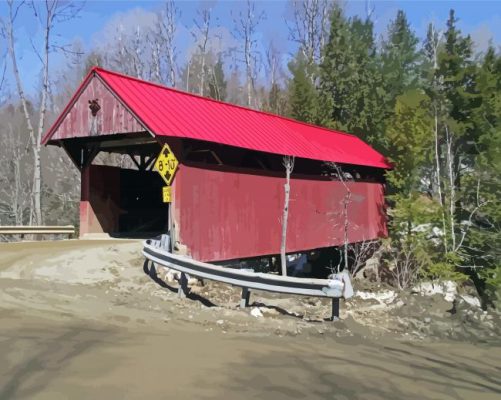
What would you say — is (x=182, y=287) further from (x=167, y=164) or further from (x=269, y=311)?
(x=167, y=164)

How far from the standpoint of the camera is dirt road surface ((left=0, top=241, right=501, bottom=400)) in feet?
12.8

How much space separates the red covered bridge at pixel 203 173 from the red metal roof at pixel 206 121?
36 millimetres

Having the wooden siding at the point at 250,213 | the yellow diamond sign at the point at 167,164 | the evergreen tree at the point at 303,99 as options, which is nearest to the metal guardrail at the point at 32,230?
the wooden siding at the point at 250,213

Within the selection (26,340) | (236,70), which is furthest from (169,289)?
(236,70)

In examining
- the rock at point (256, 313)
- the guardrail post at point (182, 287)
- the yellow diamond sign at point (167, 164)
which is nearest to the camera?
the rock at point (256, 313)

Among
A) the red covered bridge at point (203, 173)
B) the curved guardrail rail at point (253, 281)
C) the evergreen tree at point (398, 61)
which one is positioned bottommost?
the curved guardrail rail at point (253, 281)

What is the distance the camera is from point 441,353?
233 inches

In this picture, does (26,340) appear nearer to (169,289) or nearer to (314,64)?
(169,289)

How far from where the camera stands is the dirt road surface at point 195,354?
3910mm

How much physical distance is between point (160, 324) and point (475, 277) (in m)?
16.9

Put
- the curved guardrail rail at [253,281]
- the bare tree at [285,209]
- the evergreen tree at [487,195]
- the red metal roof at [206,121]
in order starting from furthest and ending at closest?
the evergreen tree at [487,195] → the bare tree at [285,209] → the red metal roof at [206,121] → the curved guardrail rail at [253,281]

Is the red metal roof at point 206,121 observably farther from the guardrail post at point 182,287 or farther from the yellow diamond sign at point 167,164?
the guardrail post at point 182,287

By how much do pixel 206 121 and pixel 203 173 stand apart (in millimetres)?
1404

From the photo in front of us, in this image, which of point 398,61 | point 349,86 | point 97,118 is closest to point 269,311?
point 97,118
